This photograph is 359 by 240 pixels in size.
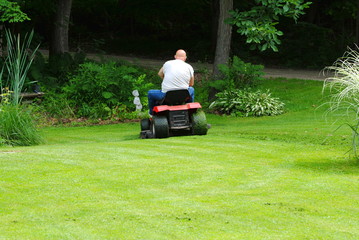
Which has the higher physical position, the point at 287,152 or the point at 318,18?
the point at 318,18

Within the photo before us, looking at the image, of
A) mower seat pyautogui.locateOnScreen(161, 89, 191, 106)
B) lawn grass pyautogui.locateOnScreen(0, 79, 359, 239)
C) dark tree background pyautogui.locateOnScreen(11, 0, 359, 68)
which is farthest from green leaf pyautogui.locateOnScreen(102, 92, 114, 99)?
dark tree background pyautogui.locateOnScreen(11, 0, 359, 68)

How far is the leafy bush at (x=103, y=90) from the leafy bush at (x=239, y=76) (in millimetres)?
1872

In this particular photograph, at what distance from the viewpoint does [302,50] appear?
2894cm

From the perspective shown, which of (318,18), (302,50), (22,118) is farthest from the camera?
(318,18)

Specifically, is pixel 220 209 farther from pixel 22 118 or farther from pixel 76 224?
pixel 22 118

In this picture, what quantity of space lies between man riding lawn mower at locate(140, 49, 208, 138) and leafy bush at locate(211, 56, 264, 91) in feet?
17.2

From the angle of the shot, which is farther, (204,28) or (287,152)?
(204,28)

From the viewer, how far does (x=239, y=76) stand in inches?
690

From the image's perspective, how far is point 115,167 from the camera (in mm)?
8312

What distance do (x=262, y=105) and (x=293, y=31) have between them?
14104 millimetres

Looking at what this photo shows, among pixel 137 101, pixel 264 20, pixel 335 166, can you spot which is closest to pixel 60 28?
pixel 137 101

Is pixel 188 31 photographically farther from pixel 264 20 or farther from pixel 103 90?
pixel 264 20

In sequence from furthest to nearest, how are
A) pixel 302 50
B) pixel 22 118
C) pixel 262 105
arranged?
pixel 302 50 < pixel 262 105 < pixel 22 118

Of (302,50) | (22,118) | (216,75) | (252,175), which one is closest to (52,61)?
(216,75)
